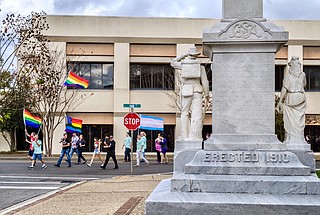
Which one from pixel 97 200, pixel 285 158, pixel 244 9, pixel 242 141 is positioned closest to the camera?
pixel 285 158

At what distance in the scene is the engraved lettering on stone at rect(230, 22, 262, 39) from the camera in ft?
29.9

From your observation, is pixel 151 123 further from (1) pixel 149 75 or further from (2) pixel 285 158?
(2) pixel 285 158

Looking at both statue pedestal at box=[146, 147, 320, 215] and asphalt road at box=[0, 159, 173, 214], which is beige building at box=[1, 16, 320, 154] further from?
statue pedestal at box=[146, 147, 320, 215]

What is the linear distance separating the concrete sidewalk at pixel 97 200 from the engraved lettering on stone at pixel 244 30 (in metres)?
3.78

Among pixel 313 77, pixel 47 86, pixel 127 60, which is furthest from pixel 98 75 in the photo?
pixel 313 77

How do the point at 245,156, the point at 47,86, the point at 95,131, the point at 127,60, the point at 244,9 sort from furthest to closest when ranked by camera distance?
the point at 95,131, the point at 127,60, the point at 47,86, the point at 244,9, the point at 245,156

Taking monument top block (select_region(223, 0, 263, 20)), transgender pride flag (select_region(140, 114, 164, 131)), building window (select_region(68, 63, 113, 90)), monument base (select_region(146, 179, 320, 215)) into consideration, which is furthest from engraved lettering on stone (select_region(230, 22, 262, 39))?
building window (select_region(68, 63, 113, 90))

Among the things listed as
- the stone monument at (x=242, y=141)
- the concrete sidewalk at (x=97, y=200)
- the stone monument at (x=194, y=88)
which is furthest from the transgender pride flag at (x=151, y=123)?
the stone monument at (x=242, y=141)

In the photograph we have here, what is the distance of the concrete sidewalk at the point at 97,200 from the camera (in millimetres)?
10219

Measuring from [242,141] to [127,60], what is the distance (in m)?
31.7

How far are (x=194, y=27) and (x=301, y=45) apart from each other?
898cm

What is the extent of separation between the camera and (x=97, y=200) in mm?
12000

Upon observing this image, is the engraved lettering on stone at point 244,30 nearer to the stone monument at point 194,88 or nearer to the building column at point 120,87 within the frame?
the stone monument at point 194,88

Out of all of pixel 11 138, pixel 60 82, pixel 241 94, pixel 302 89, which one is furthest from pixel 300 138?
pixel 11 138
